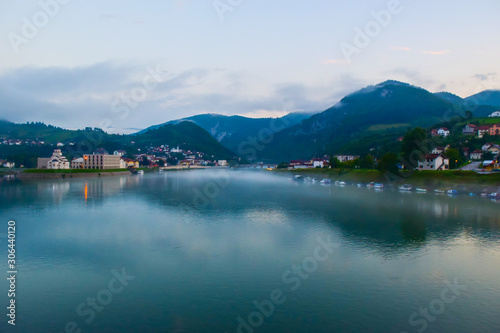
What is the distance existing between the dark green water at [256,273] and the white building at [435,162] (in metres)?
37.5

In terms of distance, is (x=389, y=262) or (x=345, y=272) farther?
(x=389, y=262)

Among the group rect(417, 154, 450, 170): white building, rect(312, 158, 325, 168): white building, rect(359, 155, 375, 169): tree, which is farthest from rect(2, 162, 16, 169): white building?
rect(417, 154, 450, 170): white building

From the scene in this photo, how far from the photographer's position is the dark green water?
40.1ft

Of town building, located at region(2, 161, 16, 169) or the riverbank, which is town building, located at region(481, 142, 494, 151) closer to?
the riverbank

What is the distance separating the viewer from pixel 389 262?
1862 cm

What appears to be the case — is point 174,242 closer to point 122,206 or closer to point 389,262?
point 389,262

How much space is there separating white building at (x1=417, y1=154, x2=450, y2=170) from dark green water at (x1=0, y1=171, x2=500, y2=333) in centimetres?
3746

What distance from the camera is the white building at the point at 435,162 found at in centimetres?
6706

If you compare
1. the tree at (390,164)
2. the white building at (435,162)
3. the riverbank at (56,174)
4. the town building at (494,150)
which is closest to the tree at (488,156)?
the town building at (494,150)

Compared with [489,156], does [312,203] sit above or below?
below

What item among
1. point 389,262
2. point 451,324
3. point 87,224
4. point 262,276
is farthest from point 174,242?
point 451,324

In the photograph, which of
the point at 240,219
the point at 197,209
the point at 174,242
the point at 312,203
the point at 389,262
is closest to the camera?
the point at 389,262

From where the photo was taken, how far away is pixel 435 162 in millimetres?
67062

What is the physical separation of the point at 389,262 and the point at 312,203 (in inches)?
965
